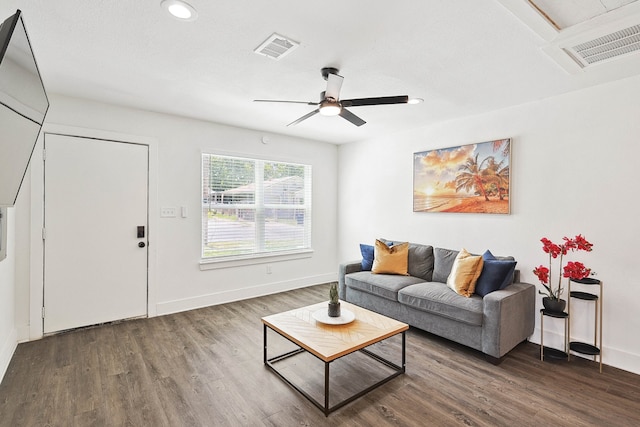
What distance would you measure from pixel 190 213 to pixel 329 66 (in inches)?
106

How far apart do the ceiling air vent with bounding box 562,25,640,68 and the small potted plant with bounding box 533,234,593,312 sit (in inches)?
56.5

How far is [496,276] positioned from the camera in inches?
117

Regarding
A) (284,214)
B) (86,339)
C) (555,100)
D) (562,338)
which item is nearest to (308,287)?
(284,214)

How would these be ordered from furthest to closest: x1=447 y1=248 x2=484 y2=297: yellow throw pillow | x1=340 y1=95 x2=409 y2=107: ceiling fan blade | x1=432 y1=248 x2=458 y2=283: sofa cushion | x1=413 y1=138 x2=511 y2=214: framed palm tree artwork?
x1=432 y1=248 x2=458 y2=283: sofa cushion < x1=413 y1=138 x2=511 y2=214: framed palm tree artwork < x1=447 y1=248 x2=484 y2=297: yellow throw pillow < x1=340 y1=95 x2=409 y2=107: ceiling fan blade

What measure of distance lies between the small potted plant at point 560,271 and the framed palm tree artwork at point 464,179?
2.33ft

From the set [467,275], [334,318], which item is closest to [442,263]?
[467,275]

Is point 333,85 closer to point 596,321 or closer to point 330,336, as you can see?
point 330,336

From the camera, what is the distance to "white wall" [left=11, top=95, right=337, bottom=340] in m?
3.22

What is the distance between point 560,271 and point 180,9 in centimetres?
383

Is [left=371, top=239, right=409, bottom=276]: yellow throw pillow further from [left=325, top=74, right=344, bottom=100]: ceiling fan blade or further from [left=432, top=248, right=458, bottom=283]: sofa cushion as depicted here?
[left=325, top=74, right=344, bottom=100]: ceiling fan blade

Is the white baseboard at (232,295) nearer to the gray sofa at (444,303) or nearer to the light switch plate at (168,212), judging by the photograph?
the light switch plate at (168,212)

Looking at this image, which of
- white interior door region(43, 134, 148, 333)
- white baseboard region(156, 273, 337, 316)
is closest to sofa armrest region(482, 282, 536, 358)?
white baseboard region(156, 273, 337, 316)

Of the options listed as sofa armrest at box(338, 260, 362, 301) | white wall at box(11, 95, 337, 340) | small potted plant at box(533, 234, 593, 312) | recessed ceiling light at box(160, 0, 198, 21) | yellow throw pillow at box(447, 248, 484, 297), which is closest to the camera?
recessed ceiling light at box(160, 0, 198, 21)

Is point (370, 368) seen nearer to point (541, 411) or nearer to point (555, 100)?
point (541, 411)
